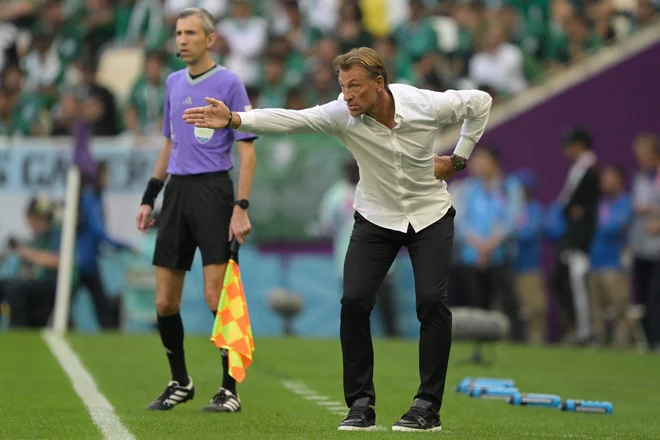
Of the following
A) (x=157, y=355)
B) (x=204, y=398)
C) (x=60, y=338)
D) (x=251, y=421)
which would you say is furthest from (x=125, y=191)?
(x=251, y=421)

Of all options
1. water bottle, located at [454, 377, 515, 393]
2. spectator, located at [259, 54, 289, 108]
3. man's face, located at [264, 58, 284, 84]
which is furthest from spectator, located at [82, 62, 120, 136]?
water bottle, located at [454, 377, 515, 393]

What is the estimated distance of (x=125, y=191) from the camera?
1884 centimetres

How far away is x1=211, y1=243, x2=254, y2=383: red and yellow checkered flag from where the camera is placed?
8.72 meters

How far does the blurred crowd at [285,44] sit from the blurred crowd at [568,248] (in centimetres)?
211

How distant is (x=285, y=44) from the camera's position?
2056 centimetres

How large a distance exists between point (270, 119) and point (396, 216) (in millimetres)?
895

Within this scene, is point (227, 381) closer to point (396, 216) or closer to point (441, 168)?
point (396, 216)

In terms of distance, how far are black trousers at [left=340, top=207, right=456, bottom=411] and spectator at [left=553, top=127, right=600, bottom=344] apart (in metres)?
9.57

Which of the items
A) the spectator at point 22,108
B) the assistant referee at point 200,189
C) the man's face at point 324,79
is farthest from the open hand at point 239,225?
the spectator at point 22,108

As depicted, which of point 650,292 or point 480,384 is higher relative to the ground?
point 650,292

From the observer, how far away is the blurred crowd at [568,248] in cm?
1704

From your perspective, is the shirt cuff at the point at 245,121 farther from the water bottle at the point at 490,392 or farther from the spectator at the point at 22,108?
the spectator at the point at 22,108

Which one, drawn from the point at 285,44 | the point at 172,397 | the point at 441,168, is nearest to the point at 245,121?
the point at 441,168

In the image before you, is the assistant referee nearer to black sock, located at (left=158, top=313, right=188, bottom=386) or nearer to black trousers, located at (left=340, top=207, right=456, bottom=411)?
black sock, located at (left=158, top=313, right=188, bottom=386)
